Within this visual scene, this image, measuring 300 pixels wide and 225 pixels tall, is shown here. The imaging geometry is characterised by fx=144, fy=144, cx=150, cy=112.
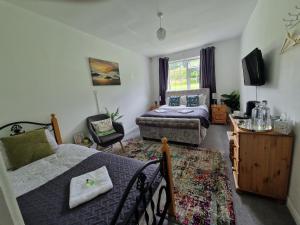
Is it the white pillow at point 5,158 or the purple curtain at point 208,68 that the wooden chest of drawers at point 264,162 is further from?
the purple curtain at point 208,68

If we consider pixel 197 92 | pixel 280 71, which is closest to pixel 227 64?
pixel 197 92

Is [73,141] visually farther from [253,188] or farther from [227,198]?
[253,188]

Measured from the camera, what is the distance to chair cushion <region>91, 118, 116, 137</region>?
296 centimetres

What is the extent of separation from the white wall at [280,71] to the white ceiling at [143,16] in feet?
2.09

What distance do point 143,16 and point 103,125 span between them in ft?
7.23

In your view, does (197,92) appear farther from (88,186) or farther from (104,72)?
(88,186)

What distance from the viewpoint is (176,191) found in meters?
1.86

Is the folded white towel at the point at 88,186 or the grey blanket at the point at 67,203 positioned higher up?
the folded white towel at the point at 88,186

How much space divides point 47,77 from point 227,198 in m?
3.12

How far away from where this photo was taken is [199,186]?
1902 mm

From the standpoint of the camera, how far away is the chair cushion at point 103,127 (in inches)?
116

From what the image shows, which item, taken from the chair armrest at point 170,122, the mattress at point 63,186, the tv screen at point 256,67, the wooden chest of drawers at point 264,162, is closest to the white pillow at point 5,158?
the mattress at point 63,186

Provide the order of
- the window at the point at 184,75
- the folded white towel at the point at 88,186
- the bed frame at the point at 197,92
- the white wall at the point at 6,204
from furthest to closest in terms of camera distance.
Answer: the window at the point at 184,75 < the bed frame at the point at 197,92 < the folded white towel at the point at 88,186 < the white wall at the point at 6,204

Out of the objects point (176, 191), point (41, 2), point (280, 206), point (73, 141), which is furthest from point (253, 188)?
point (41, 2)
